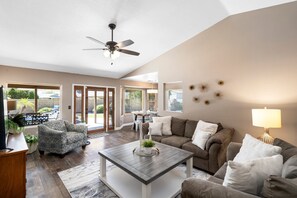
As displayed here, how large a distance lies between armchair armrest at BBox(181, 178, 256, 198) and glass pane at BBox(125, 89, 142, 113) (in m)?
6.20

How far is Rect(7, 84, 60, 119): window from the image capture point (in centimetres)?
445

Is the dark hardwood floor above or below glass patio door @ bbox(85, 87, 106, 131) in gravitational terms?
below

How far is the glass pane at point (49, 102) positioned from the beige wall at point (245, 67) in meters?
4.62

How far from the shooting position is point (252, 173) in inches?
49.8

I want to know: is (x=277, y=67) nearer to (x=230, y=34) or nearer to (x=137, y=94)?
(x=230, y=34)

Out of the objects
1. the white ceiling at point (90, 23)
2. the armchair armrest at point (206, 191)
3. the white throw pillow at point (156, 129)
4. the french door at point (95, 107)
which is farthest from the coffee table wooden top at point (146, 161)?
the french door at point (95, 107)

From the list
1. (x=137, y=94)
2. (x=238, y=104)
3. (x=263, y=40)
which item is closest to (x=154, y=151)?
(x=238, y=104)

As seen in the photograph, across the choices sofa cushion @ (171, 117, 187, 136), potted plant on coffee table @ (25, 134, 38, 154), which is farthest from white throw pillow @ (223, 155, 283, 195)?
potted plant on coffee table @ (25, 134, 38, 154)

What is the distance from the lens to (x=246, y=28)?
3129 millimetres

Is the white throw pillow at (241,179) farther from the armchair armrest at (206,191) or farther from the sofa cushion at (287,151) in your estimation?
the sofa cushion at (287,151)

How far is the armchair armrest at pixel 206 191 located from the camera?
1099mm

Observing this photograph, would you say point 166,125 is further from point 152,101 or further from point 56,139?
point 152,101

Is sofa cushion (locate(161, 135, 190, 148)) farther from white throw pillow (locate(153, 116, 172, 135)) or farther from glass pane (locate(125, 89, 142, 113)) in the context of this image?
glass pane (locate(125, 89, 142, 113))

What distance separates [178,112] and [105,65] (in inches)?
117
